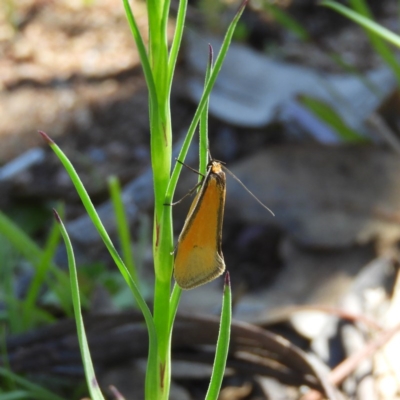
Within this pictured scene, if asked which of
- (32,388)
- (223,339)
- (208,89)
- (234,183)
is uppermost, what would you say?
(208,89)

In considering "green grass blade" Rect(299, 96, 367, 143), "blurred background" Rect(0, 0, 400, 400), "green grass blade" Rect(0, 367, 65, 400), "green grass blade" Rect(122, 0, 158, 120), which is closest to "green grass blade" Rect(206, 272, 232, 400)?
"green grass blade" Rect(122, 0, 158, 120)

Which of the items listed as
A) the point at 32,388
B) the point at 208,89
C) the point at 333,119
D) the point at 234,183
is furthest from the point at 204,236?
the point at 333,119

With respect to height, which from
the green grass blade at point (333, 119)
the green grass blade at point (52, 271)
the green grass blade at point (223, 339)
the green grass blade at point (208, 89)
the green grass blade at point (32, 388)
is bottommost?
the green grass blade at point (32, 388)

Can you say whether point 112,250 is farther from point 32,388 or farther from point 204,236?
point 32,388

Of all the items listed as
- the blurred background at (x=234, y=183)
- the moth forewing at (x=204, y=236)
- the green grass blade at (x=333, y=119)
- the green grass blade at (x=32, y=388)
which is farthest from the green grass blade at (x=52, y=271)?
the green grass blade at (x=333, y=119)

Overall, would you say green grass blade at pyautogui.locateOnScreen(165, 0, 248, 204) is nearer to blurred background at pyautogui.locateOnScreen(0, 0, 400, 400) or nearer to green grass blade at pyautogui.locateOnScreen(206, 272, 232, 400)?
green grass blade at pyautogui.locateOnScreen(206, 272, 232, 400)

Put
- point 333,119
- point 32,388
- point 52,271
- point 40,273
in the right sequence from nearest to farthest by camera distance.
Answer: point 32,388 → point 40,273 → point 52,271 → point 333,119

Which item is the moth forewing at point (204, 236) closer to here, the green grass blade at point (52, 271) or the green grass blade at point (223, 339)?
the green grass blade at point (223, 339)
